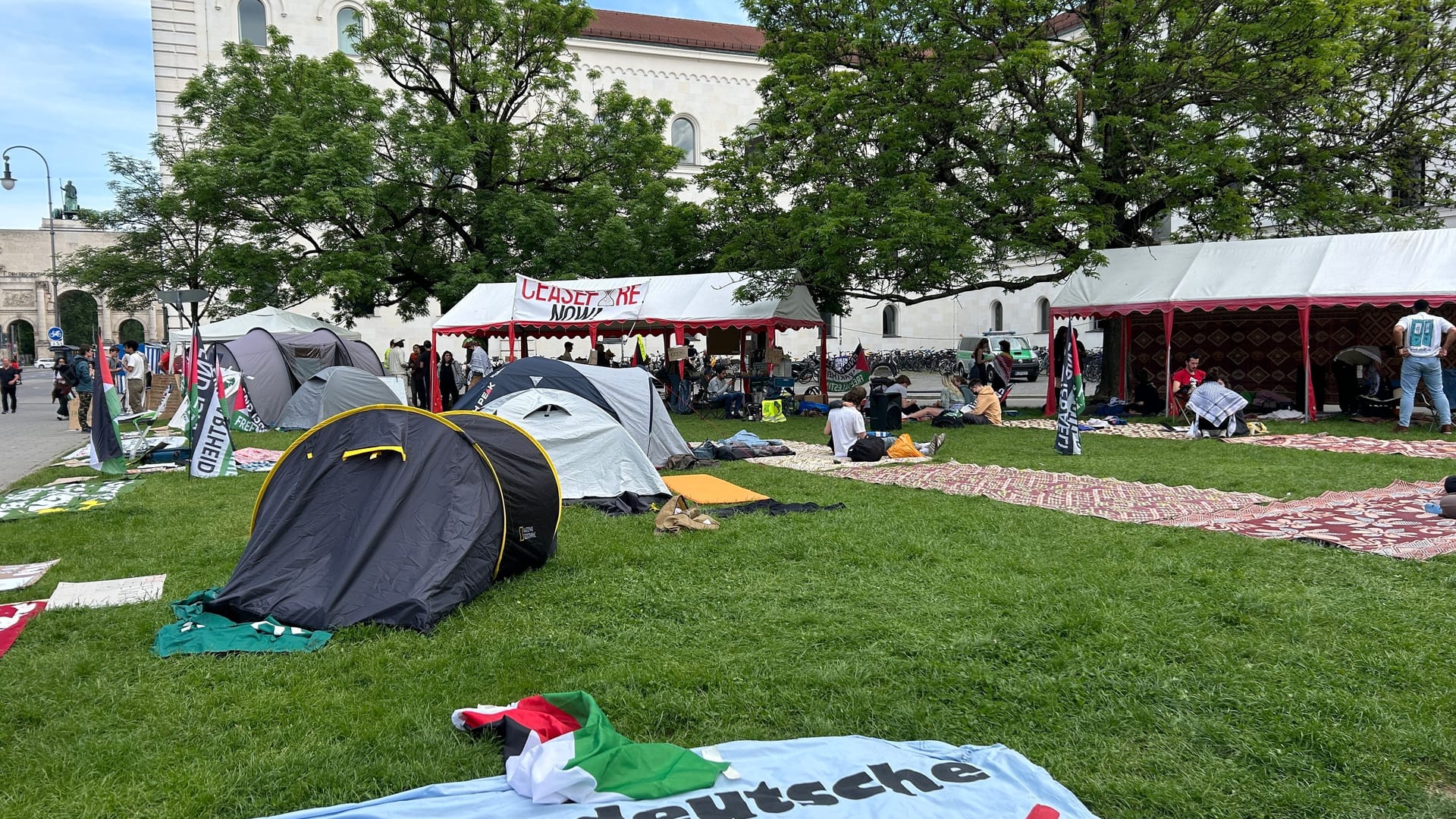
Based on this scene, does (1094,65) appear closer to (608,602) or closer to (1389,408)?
(1389,408)

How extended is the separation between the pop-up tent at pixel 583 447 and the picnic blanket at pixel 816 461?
104 inches

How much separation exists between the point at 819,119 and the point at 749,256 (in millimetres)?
3033

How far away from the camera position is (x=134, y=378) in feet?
69.9

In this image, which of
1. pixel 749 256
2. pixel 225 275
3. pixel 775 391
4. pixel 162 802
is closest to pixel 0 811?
pixel 162 802

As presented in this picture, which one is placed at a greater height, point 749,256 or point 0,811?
point 749,256

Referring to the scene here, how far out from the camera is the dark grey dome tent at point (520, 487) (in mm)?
6297

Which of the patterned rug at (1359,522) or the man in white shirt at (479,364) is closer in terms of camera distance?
the patterned rug at (1359,522)

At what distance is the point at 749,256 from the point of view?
19.2m

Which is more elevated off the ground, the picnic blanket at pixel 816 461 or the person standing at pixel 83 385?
the person standing at pixel 83 385

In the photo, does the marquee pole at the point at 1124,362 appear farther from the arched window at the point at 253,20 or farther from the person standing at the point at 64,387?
the arched window at the point at 253,20

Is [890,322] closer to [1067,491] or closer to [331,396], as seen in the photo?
[331,396]

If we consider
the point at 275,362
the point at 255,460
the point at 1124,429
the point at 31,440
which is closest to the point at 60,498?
the point at 255,460

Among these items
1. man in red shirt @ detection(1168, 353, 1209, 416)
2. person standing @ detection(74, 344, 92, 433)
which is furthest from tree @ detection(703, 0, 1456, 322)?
person standing @ detection(74, 344, 92, 433)

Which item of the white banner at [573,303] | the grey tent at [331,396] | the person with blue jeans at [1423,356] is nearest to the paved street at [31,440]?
the grey tent at [331,396]
